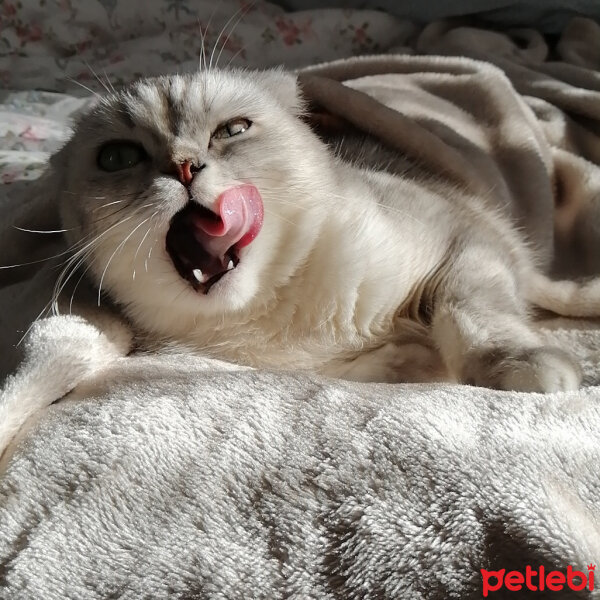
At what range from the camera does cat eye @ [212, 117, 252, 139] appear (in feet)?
3.12

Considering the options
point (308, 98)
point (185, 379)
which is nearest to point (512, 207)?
point (308, 98)

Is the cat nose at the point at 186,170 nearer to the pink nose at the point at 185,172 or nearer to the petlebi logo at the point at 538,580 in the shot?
the pink nose at the point at 185,172

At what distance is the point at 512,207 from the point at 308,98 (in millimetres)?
502

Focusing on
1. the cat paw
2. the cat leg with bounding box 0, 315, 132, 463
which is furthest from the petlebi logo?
the cat leg with bounding box 0, 315, 132, 463

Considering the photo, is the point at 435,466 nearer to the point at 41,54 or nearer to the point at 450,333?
the point at 450,333

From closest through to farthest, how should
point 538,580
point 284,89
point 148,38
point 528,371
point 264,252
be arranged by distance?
point 538,580
point 528,371
point 264,252
point 284,89
point 148,38

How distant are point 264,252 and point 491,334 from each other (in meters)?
0.35

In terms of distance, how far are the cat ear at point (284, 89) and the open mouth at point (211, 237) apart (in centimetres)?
35

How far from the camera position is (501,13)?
1938 millimetres

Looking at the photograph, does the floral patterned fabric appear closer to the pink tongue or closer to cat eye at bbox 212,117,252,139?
cat eye at bbox 212,117,252,139

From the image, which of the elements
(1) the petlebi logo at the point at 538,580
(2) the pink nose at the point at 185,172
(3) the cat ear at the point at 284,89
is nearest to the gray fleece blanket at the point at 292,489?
(1) the petlebi logo at the point at 538,580

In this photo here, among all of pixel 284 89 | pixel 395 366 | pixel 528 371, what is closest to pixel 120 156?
pixel 284 89

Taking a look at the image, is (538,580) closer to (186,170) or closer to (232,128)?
(186,170)

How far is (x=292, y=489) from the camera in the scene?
23.3 inches
